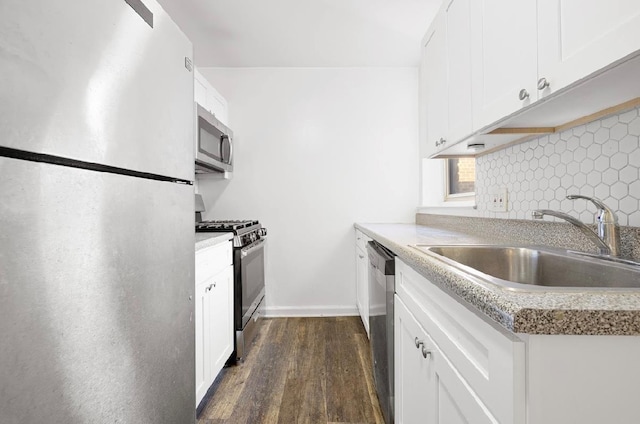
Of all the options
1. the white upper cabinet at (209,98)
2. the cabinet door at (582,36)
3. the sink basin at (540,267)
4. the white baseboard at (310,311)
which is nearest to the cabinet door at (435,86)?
the sink basin at (540,267)

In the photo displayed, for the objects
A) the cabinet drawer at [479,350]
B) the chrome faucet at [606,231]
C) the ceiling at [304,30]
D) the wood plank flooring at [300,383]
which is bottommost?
the wood plank flooring at [300,383]

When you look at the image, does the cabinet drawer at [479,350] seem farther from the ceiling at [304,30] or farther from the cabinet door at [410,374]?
the ceiling at [304,30]

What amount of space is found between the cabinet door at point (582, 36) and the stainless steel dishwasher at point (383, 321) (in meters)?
0.89

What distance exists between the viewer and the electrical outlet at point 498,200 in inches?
70.5

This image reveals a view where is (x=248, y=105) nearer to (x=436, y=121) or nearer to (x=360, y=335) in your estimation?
(x=436, y=121)

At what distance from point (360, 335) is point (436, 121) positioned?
1.75 meters

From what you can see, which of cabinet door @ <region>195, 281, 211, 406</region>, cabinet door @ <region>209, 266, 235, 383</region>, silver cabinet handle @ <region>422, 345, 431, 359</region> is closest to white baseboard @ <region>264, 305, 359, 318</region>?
cabinet door @ <region>209, 266, 235, 383</region>

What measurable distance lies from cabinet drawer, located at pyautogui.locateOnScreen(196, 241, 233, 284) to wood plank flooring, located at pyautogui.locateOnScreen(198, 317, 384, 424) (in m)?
0.69

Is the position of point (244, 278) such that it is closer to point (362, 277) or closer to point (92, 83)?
point (362, 277)

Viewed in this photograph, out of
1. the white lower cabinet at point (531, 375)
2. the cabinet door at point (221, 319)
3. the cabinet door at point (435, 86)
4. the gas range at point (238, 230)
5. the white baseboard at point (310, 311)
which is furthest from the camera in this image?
the white baseboard at point (310, 311)

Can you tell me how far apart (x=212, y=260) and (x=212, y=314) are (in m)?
0.29

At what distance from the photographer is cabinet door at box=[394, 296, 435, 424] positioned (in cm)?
101

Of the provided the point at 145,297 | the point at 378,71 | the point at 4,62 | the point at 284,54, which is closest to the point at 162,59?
the point at 4,62

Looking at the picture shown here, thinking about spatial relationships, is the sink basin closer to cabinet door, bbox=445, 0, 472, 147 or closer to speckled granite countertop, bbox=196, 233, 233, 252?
cabinet door, bbox=445, 0, 472, 147
